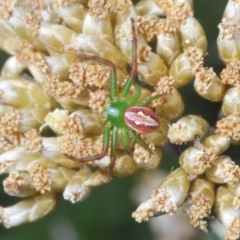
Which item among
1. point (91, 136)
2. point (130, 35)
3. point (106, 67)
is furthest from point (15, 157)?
point (130, 35)

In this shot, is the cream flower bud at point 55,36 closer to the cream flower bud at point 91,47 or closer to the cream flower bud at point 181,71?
the cream flower bud at point 91,47

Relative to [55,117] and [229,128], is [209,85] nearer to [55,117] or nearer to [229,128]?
[229,128]

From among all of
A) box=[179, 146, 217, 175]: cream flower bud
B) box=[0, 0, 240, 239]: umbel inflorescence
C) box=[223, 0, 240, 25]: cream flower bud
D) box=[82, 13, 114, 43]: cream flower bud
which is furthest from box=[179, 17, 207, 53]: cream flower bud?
box=[179, 146, 217, 175]: cream flower bud

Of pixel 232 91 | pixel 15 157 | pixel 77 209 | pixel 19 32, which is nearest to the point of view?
pixel 232 91

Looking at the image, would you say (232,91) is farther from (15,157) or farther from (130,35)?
(15,157)

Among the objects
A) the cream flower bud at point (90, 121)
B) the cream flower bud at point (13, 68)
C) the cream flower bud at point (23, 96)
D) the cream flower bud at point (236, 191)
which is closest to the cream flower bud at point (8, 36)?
the cream flower bud at point (13, 68)

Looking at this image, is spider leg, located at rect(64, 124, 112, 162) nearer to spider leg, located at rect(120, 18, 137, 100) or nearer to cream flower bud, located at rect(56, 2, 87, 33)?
spider leg, located at rect(120, 18, 137, 100)
